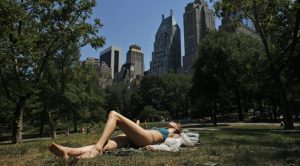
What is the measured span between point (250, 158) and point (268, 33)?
22463 millimetres

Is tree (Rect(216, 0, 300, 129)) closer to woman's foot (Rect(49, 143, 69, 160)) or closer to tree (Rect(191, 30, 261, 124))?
woman's foot (Rect(49, 143, 69, 160))

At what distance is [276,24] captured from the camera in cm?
2644

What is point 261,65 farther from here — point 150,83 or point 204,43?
point 150,83

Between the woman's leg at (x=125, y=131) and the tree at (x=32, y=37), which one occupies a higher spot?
the tree at (x=32, y=37)

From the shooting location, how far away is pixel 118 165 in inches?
250

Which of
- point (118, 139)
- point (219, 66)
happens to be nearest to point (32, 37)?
point (118, 139)

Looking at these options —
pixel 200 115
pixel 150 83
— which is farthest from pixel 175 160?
pixel 150 83

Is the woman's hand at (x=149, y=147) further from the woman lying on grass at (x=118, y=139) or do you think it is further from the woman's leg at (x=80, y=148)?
the woman's leg at (x=80, y=148)

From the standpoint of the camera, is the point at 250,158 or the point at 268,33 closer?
the point at 250,158

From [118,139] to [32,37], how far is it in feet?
48.7

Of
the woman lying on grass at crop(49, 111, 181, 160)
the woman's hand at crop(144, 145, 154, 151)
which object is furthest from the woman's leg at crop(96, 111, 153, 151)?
the woman's hand at crop(144, 145, 154, 151)

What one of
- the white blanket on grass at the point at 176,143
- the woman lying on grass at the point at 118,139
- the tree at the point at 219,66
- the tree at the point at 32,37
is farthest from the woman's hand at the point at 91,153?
the tree at the point at 219,66

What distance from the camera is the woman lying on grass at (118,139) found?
22.9 ft

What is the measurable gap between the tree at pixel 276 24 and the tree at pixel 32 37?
11141 mm
